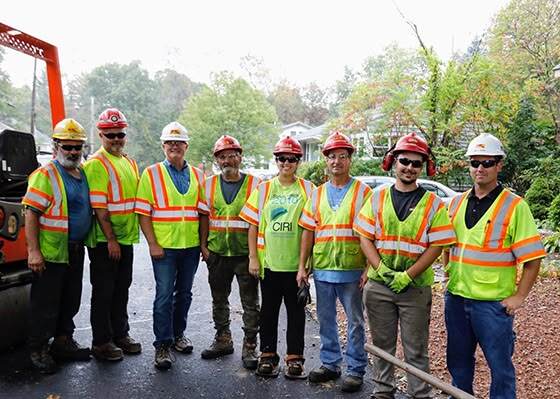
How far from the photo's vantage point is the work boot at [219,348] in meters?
4.60

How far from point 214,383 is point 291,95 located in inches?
2338

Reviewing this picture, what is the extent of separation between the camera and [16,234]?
4285 mm

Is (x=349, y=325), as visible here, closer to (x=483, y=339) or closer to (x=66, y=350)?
(x=483, y=339)

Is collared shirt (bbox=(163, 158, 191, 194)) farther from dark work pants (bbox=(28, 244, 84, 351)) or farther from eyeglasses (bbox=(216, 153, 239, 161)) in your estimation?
dark work pants (bbox=(28, 244, 84, 351))

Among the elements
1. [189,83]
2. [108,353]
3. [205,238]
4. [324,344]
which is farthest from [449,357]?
[189,83]

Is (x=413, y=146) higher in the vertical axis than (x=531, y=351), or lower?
higher

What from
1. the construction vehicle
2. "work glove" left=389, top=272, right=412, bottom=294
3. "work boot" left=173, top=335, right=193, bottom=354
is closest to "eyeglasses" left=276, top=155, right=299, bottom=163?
"work glove" left=389, top=272, right=412, bottom=294

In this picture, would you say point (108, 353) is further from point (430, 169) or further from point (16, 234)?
point (430, 169)

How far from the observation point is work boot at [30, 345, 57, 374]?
13.7 feet

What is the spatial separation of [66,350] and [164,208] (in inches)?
59.4

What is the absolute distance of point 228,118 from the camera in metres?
31.0

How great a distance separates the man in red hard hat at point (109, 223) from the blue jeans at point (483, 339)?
2740 mm

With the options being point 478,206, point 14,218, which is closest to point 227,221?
point 14,218

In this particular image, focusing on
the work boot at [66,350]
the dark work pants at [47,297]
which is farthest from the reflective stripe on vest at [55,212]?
the work boot at [66,350]
